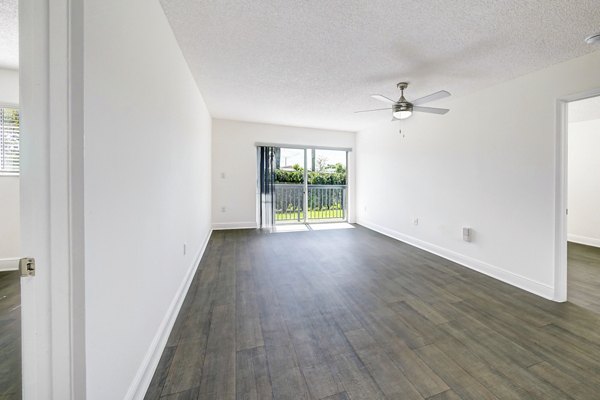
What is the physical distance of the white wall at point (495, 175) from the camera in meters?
2.32

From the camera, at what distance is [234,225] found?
518cm

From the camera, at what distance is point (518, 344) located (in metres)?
1.64

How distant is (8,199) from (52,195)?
10.6ft

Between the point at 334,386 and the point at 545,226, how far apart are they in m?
2.67

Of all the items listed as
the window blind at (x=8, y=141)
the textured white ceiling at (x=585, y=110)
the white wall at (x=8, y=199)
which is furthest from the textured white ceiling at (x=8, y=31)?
the textured white ceiling at (x=585, y=110)

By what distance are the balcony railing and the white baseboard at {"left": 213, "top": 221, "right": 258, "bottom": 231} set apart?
66 centimetres

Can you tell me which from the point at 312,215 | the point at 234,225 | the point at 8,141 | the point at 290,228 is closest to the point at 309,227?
the point at 290,228

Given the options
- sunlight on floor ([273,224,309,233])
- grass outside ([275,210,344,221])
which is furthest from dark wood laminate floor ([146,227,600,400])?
grass outside ([275,210,344,221])

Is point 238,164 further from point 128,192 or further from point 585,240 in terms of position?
point 585,240

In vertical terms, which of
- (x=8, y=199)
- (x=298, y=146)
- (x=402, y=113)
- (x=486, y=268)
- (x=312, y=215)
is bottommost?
(x=486, y=268)

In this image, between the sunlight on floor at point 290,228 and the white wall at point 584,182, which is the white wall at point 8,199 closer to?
the sunlight on floor at point 290,228

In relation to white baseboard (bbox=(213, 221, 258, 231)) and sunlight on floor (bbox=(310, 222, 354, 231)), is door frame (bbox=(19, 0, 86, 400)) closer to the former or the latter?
white baseboard (bbox=(213, 221, 258, 231))

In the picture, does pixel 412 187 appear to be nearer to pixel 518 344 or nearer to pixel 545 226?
pixel 545 226

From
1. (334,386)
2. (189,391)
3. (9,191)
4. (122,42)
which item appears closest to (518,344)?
(334,386)
